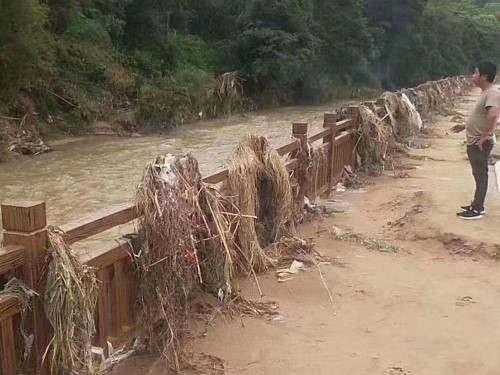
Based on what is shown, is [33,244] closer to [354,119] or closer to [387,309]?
[387,309]

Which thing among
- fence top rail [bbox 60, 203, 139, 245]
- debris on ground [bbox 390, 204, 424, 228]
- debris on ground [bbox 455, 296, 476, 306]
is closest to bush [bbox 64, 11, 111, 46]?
debris on ground [bbox 390, 204, 424, 228]

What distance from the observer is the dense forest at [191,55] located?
Result: 16469mm

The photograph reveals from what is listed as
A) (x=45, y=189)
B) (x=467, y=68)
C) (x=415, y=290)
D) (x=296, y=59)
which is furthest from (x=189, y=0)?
(x=467, y=68)

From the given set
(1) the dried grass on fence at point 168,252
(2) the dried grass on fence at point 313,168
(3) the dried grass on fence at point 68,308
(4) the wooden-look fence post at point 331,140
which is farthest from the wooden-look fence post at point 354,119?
(3) the dried grass on fence at point 68,308

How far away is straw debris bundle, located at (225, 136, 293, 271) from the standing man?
76.0 inches

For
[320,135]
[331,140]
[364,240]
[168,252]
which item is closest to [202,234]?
[168,252]

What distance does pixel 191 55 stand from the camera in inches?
1032

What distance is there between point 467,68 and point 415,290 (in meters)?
50.5

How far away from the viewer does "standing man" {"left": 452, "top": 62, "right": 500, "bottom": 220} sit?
5.79m

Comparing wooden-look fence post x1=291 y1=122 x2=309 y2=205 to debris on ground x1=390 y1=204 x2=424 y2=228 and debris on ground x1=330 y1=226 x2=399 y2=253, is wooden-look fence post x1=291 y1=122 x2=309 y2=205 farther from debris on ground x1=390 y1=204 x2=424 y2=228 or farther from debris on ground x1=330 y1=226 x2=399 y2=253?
debris on ground x1=390 y1=204 x2=424 y2=228

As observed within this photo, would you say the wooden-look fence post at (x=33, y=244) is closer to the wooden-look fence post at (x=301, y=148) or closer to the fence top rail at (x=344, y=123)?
the wooden-look fence post at (x=301, y=148)

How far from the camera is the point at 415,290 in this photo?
15.1 ft

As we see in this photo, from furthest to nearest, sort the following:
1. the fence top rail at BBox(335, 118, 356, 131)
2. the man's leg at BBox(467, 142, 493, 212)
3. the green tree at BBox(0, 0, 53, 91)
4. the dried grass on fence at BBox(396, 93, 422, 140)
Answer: the green tree at BBox(0, 0, 53, 91) < the dried grass on fence at BBox(396, 93, 422, 140) < the fence top rail at BBox(335, 118, 356, 131) < the man's leg at BBox(467, 142, 493, 212)

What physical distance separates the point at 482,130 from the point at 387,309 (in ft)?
8.27
